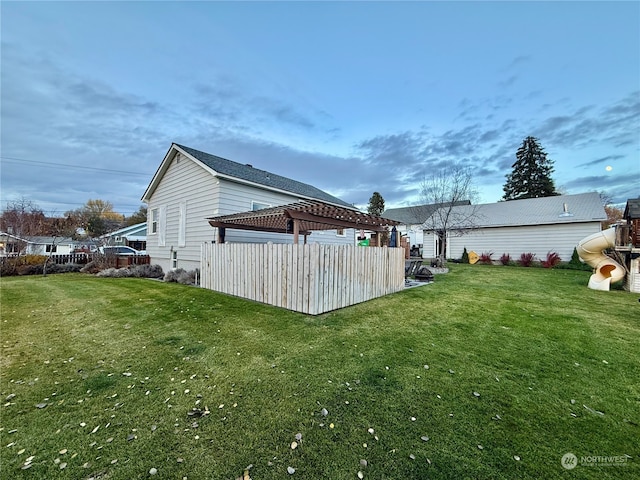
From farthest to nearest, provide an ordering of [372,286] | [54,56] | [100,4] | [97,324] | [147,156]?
[147,156] < [54,56] < [100,4] < [372,286] < [97,324]

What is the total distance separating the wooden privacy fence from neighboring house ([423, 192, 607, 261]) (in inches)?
551

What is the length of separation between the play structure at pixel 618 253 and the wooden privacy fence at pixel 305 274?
714 cm

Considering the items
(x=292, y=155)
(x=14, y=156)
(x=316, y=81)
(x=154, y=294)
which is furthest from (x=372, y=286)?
(x=14, y=156)

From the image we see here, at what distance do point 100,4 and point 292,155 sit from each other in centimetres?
1313

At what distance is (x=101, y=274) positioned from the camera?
1202 cm

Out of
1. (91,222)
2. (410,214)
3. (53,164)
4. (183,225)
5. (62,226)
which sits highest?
(53,164)

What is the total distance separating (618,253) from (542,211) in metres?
9.40

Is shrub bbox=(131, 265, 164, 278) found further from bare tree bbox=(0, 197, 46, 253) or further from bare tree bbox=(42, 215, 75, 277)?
bare tree bbox=(42, 215, 75, 277)

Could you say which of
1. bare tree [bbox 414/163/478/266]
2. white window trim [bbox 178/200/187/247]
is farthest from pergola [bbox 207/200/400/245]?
bare tree [bbox 414/163/478/266]

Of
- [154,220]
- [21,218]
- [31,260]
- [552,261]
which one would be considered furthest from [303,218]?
[21,218]

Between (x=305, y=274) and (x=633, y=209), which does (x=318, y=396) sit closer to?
(x=305, y=274)

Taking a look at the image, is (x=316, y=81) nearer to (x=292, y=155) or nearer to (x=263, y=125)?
(x=263, y=125)

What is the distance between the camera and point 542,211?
17.9 metres

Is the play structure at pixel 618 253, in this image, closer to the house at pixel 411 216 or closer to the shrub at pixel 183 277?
the shrub at pixel 183 277
